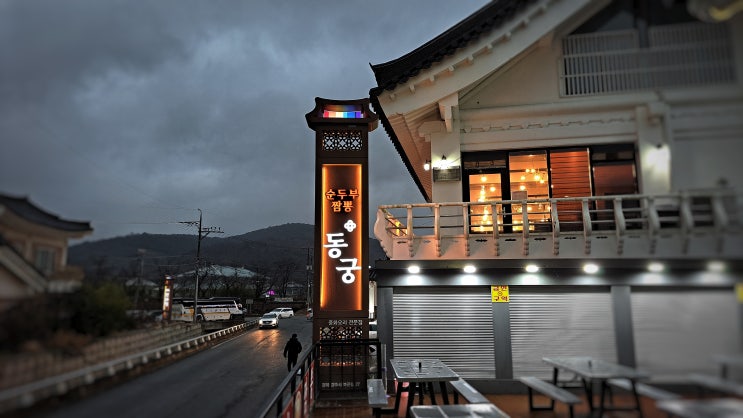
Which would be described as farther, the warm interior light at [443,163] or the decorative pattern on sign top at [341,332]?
the warm interior light at [443,163]

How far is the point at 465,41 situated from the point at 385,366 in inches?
265

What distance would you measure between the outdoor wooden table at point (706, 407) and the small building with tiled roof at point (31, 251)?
2490mm

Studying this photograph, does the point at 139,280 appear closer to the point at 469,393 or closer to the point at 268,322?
the point at 469,393

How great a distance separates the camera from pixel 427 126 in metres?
10.7

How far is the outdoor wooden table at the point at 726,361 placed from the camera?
188cm

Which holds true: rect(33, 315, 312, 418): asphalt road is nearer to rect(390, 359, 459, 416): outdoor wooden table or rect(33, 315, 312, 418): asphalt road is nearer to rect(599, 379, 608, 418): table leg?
rect(599, 379, 608, 418): table leg

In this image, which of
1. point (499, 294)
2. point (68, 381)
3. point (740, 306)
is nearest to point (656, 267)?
point (740, 306)

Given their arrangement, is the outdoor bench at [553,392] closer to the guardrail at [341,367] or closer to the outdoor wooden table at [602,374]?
the outdoor wooden table at [602,374]

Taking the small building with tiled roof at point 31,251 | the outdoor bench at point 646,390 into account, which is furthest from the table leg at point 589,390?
the small building with tiled roof at point 31,251

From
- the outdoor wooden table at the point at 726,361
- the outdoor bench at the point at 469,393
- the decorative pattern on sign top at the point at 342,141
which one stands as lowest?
the outdoor bench at the point at 469,393

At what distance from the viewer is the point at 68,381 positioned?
1569 mm

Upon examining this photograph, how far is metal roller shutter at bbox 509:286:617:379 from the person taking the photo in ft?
10.2

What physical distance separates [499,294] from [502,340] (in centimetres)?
97

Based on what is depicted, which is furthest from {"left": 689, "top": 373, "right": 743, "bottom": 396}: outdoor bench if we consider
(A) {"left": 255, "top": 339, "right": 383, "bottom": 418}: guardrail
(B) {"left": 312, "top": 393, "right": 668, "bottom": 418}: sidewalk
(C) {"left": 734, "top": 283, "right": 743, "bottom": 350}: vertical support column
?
(A) {"left": 255, "top": 339, "right": 383, "bottom": 418}: guardrail
